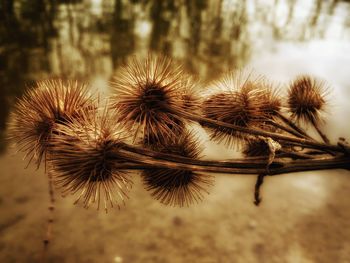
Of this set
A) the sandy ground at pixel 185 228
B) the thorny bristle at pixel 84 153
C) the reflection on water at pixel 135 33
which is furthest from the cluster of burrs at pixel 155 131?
the reflection on water at pixel 135 33

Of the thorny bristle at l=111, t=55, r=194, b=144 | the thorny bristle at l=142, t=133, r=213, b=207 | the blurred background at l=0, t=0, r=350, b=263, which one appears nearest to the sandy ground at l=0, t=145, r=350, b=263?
the blurred background at l=0, t=0, r=350, b=263

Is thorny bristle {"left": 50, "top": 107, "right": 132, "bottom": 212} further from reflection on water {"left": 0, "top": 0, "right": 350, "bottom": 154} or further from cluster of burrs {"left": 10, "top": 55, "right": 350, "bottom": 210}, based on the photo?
reflection on water {"left": 0, "top": 0, "right": 350, "bottom": 154}

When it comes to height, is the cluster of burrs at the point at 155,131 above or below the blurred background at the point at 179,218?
above

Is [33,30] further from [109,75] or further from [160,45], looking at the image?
[109,75]

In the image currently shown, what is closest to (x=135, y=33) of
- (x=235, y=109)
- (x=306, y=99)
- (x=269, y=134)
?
(x=306, y=99)

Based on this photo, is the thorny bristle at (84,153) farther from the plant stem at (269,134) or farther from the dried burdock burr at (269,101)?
the dried burdock burr at (269,101)

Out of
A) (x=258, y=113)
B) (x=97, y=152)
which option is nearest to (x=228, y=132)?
(x=258, y=113)
